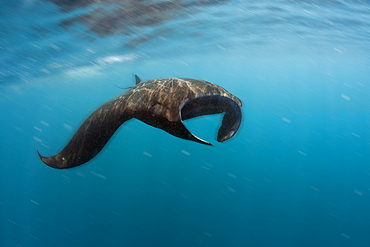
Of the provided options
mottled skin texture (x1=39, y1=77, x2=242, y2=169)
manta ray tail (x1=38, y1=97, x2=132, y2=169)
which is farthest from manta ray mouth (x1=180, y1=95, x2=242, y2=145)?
manta ray tail (x1=38, y1=97, x2=132, y2=169)

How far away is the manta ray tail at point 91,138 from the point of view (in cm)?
320

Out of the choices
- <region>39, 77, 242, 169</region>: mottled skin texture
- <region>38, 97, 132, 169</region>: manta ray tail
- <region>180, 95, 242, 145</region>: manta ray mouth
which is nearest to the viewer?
<region>39, 77, 242, 169</region>: mottled skin texture

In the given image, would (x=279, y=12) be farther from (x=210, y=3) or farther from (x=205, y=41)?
(x=205, y=41)

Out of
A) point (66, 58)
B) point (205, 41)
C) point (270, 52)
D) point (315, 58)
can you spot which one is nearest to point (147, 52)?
point (205, 41)

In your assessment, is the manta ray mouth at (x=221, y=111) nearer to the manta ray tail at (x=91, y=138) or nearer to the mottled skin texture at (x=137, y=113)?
the mottled skin texture at (x=137, y=113)

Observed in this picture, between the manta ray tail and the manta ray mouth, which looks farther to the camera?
the manta ray mouth

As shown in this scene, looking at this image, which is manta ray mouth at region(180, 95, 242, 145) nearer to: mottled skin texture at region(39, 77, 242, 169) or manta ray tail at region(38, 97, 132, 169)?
mottled skin texture at region(39, 77, 242, 169)

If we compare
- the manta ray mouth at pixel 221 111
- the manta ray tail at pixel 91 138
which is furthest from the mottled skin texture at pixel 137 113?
the manta ray mouth at pixel 221 111

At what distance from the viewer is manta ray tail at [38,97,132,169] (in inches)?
126

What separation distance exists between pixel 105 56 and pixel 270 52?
48.3 feet

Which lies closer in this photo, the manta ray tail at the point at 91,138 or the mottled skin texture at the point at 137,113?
the mottled skin texture at the point at 137,113

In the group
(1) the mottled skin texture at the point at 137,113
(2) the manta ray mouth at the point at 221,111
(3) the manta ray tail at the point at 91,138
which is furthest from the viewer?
(2) the manta ray mouth at the point at 221,111

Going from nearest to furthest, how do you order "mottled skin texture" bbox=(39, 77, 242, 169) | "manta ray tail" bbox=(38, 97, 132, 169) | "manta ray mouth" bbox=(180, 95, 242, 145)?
"mottled skin texture" bbox=(39, 77, 242, 169) < "manta ray tail" bbox=(38, 97, 132, 169) < "manta ray mouth" bbox=(180, 95, 242, 145)

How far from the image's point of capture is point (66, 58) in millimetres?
14586
